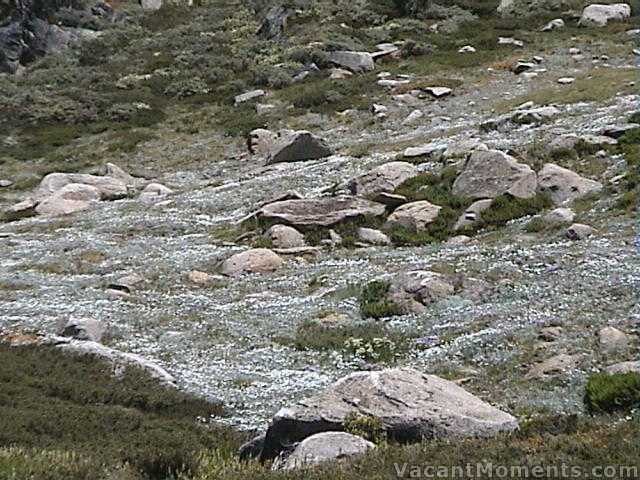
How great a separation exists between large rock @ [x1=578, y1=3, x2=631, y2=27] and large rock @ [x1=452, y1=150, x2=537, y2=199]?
3153 cm

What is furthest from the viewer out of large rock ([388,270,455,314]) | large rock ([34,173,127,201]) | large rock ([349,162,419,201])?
large rock ([34,173,127,201])

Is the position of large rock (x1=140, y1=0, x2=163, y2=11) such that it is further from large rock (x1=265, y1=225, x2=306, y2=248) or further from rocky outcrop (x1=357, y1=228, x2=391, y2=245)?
rocky outcrop (x1=357, y1=228, x2=391, y2=245)

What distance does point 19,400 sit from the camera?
453 inches

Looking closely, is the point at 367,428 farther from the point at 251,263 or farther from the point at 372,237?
the point at 372,237

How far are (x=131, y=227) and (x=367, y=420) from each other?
59.7ft

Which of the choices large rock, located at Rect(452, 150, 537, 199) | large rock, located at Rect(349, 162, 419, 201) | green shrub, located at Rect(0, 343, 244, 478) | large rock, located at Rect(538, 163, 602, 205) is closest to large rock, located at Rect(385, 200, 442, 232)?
large rock, located at Rect(452, 150, 537, 199)

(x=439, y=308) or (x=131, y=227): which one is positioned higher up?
(x=439, y=308)

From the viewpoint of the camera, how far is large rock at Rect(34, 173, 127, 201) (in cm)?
3198

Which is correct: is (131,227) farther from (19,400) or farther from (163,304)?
(19,400)

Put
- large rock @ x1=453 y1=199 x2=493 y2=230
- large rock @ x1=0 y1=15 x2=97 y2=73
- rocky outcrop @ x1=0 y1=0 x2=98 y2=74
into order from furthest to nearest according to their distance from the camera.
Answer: rocky outcrop @ x1=0 y1=0 x2=98 y2=74 → large rock @ x1=0 y1=15 x2=97 y2=73 → large rock @ x1=453 y1=199 x2=493 y2=230

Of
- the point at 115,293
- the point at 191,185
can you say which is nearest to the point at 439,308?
the point at 115,293

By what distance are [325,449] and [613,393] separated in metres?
4.10

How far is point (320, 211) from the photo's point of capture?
23.6 meters

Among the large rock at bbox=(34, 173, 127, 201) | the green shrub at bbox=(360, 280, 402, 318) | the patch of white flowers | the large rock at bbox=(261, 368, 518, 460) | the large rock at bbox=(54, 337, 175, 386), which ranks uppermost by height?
the large rock at bbox=(261, 368, 518, 460)
